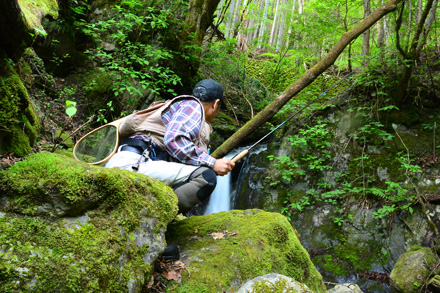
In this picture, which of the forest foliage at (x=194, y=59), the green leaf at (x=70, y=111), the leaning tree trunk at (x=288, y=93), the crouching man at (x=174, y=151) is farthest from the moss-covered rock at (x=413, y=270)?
the green leaf at (x=70, y=111)

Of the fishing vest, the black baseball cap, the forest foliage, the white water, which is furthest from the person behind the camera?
the white water

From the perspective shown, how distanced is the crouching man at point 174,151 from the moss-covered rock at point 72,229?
1.90ft

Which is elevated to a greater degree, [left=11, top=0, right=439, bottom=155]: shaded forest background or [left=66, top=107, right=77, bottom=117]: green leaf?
[left=11, top=0, right=439, bottom=155]: shaded forest background

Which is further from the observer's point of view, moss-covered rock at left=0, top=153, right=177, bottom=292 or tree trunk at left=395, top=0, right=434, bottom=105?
tree trunk at left=395, top=0, right=434, bottom=105

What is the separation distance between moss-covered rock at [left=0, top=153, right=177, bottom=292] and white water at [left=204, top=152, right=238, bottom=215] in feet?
19.9

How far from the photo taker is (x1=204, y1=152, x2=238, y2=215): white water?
8.05 m

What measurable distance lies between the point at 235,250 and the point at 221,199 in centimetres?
569

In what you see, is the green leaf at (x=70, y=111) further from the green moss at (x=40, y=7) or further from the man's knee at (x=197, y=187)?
the green moss at (x=40, y=7)

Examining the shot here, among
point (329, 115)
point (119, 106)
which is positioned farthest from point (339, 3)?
point (119, 106)

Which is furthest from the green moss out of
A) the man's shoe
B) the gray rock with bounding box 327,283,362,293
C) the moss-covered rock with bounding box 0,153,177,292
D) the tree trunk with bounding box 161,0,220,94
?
the gray rock with bounding box 327,283,362,293

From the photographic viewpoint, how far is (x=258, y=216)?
3.37 m

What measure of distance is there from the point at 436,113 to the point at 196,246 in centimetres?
705

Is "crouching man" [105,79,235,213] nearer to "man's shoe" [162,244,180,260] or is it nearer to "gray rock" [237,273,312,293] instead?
"man's shoe" [162,244,180,260]

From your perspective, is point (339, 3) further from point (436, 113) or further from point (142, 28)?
point (142, 28)
